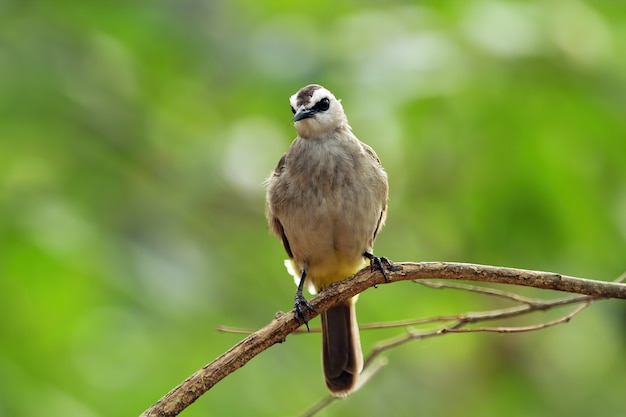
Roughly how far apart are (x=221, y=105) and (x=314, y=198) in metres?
1.03

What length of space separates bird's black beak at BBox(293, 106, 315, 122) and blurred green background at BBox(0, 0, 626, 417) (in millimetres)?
154

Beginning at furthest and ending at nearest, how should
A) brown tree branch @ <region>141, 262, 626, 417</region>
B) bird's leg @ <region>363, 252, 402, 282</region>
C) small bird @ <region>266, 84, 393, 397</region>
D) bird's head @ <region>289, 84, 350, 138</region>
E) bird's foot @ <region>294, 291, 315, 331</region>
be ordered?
bird's head @ <region>289, 84, 350, 138</region> < small bird @ <region>266, 84, 393, 397</region> < bird's foot @ <region>294, 291, 315, 331</region> < bird's leg @ <region>363, 252, 402, 282</region> < brown tree branch @ <region>141, 262, 626, 417</region>

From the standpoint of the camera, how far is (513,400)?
5.98m

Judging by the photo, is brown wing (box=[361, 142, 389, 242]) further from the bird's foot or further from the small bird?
the bird's foot

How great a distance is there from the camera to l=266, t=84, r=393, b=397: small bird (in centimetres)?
484

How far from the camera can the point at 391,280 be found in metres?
3.57

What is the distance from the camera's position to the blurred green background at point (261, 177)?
4.18 metres

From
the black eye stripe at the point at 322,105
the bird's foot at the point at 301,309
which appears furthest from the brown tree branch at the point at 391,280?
the black eye stripe at the point at 322,105

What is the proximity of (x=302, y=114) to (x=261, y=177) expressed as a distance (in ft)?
2.61

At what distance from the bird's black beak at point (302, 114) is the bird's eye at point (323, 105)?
0.23 ft

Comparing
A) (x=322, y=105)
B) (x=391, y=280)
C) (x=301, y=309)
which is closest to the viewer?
(x=391, y=280)

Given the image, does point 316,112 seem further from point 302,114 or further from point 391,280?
point 391,280

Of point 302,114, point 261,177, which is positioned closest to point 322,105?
point 302,114

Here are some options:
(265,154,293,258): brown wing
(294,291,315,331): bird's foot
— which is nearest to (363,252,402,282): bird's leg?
(294,291,315,331): bird's foot
